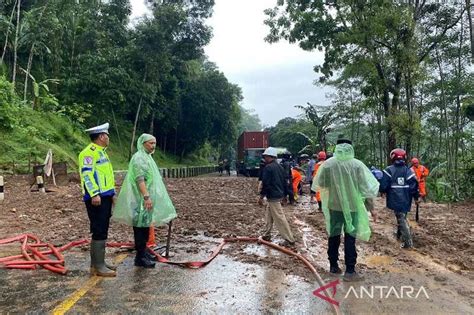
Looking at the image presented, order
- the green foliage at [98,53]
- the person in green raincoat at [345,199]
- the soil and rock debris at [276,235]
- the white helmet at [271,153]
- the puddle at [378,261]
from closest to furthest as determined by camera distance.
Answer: the person in green raincoat at [345,199], the soil and rock debris at [276,235], the puddle at [378,261], the white helmet at [271,153], the green foliage at [98,53]

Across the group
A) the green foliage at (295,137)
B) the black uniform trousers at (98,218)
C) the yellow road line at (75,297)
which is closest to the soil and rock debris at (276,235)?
the black uniform trousers at (98,218)

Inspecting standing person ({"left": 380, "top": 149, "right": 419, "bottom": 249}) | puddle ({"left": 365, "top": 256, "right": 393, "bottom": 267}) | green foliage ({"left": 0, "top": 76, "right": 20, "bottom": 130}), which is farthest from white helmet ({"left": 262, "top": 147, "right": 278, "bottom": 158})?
green foliage ({"left": 0, "top": 76, "right": 20, "bottom": 130})

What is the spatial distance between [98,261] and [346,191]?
10.2ft

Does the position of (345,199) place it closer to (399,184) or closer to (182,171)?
(399,184)

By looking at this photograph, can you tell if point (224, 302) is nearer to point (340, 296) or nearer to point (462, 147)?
point (340, 296)

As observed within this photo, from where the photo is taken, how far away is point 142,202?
5.40 meters

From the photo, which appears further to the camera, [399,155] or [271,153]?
[271,153]

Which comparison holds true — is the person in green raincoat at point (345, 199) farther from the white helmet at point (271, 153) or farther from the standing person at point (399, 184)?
the white helmet at point (271, 153)

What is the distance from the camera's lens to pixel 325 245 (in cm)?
724

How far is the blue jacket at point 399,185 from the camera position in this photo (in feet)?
22.6

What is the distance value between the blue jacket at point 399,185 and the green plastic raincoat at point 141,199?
3.52 meters

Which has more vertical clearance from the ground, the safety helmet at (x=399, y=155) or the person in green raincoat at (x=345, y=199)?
the safety helmet at (x=399, y=155)

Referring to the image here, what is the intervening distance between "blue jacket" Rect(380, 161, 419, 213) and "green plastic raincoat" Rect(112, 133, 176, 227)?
3516 mm

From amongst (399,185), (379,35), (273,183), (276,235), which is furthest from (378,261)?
(379,35)
